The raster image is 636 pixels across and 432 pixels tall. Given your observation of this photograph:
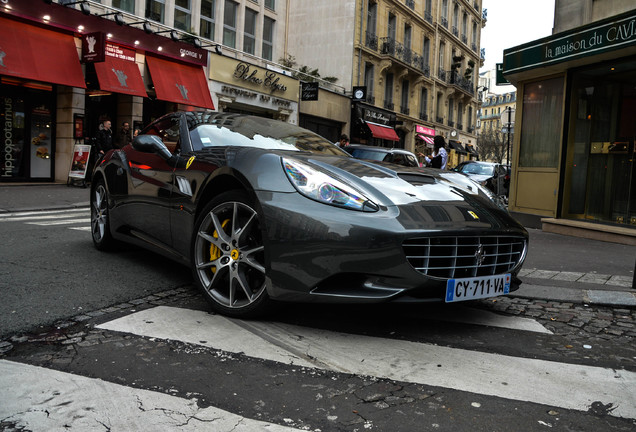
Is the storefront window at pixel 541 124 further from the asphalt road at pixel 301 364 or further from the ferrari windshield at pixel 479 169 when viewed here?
the ferrari windshield at pixel 479 169

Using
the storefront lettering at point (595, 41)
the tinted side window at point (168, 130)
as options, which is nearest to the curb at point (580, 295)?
the tinted side window at point (168, 130)

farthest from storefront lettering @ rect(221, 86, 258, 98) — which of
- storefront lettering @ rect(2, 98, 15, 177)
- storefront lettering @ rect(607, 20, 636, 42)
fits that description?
storefront lettering @ rect(607, 20, 636, 42)

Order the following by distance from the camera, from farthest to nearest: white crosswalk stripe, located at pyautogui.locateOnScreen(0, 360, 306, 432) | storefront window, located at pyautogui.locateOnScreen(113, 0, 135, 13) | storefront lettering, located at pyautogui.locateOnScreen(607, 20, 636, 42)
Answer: storefront window, located at pyautogui.locateOnScreen(113, 0, 135, 13) < storefront lettering, located at pyautogui.locateOnScreen(607, 20, 636, 42) < white crosswalk stripe, located at pyautogui.locateOnScreen(0, 360, 306, 432)

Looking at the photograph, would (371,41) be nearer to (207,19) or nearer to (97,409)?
(207,19)

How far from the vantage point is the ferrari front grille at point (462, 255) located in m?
2.86

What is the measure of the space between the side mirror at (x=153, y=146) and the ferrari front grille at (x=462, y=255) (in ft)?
6.93

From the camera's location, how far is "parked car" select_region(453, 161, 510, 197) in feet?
55.3

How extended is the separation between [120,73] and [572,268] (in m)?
14.5

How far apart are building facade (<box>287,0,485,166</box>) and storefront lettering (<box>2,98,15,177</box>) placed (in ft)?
60.5

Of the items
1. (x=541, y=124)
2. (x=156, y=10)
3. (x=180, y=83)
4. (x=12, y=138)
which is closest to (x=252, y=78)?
(x=180, y=83)

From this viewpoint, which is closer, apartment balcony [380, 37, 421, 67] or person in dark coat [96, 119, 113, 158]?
person in dark coat [96, 119, 113, 158]

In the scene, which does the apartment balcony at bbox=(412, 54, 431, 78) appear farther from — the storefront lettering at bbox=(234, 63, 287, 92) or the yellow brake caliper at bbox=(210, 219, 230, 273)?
the yellow brake caliper at bbox=(210, 219, 230, 273)

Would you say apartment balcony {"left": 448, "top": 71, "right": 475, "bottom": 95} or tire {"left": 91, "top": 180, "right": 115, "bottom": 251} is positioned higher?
apartment balcony {"left": 448, "top": 71, "right": 475, "bottom": 95}

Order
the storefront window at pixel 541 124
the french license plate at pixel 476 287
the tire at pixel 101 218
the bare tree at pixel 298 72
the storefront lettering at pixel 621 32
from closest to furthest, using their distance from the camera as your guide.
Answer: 1. the french license plate at pixel 476 287
2. the tire at pixel 101 218
3. the storefront lettering at pixel 621 32
4. the storefront window at pixel 541 124
5. the bare tree at pixel 298 72
